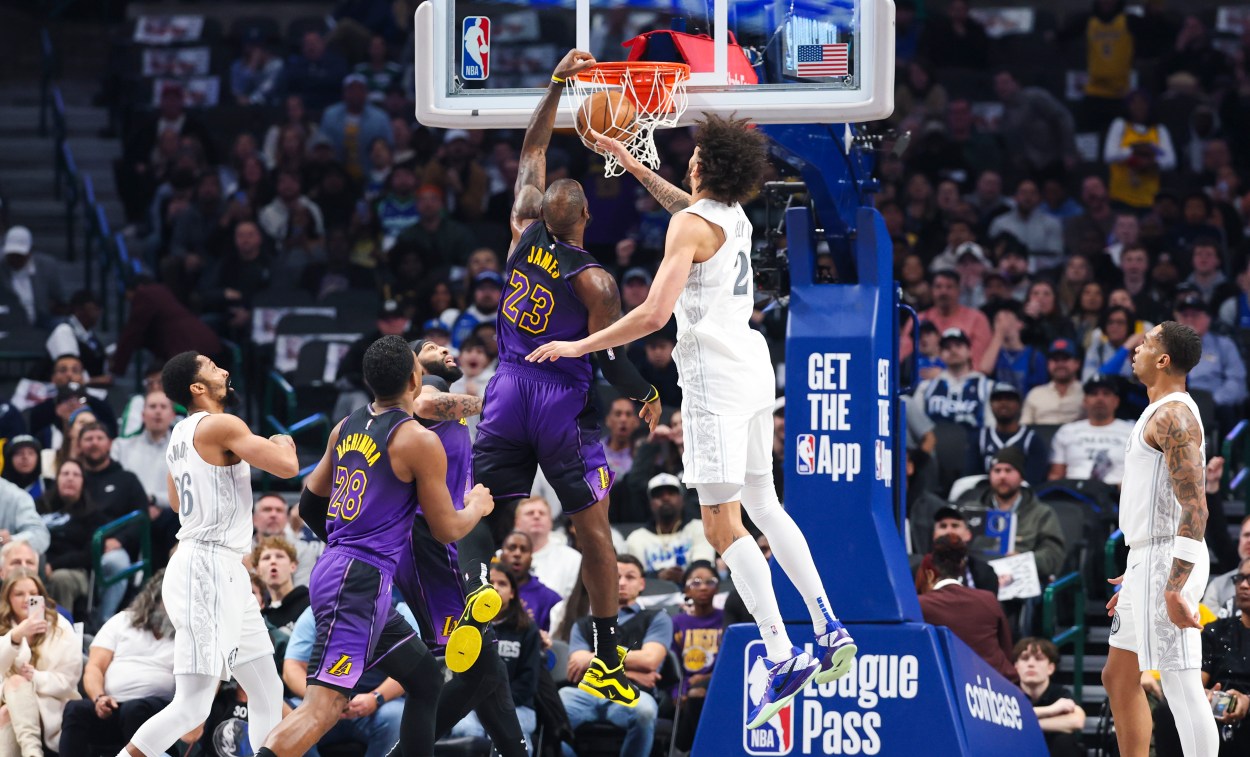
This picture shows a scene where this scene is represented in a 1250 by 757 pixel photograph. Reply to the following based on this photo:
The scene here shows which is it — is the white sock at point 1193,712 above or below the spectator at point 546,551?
above

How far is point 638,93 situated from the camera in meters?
9.31

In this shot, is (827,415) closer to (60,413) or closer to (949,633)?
(949,633)

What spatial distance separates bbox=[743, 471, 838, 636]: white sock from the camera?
897 centimetres

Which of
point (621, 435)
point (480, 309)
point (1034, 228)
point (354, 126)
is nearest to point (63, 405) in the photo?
point (480, 309)

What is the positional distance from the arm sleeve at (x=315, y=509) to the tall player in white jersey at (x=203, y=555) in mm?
193

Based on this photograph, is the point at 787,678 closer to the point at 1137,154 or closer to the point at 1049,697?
the point at 1049,697

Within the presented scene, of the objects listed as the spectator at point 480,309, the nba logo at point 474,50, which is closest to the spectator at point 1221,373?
the spectator at point 480,309

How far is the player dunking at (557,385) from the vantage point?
9055 mm

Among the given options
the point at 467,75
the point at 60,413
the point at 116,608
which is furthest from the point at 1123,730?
the point at 60,413

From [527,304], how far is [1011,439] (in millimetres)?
6551

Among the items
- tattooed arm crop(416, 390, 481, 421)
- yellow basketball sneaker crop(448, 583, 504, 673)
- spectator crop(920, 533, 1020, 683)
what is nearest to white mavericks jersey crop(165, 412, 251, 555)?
tattooed arm crop(416, 390, 481, 421)

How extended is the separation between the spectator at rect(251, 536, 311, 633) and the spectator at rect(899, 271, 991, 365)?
573cm

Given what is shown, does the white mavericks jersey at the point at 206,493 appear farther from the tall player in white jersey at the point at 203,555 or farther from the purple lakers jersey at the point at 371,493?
the purple lakers jersey at the point at 371,493

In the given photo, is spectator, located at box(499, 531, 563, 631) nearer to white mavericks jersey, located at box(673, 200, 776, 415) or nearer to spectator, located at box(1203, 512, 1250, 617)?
white mavericks jersey, located at box(673, 200, 776, 415)
